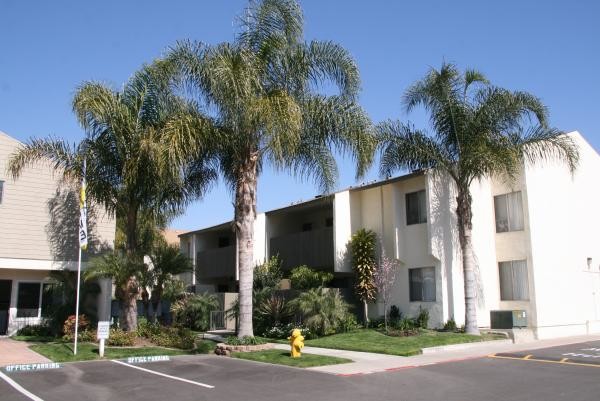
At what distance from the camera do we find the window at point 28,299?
77.6 ft

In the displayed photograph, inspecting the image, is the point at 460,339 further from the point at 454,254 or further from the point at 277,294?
the point at 277,294

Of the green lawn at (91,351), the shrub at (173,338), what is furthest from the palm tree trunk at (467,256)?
the shrub at (173,338)

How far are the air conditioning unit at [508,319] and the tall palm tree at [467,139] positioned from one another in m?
1.38

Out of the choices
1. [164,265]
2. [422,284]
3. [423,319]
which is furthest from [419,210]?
[164,265]

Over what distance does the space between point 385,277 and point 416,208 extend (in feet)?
11.0

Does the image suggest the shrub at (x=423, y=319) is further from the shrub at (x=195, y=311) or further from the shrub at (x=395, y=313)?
the shrub at (x=195, y=311)

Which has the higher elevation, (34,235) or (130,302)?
(34,235)

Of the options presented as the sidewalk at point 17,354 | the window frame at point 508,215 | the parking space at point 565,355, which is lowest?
the parking space at point 565,355

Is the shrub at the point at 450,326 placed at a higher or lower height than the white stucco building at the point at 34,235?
lower

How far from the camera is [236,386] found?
11992mm

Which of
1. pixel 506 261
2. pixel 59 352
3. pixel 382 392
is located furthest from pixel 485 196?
pixel 59 352

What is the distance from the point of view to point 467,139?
69.2 feet

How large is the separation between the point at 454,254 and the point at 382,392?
1308cm

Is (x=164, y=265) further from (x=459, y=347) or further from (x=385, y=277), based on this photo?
(x=459, y=347)
